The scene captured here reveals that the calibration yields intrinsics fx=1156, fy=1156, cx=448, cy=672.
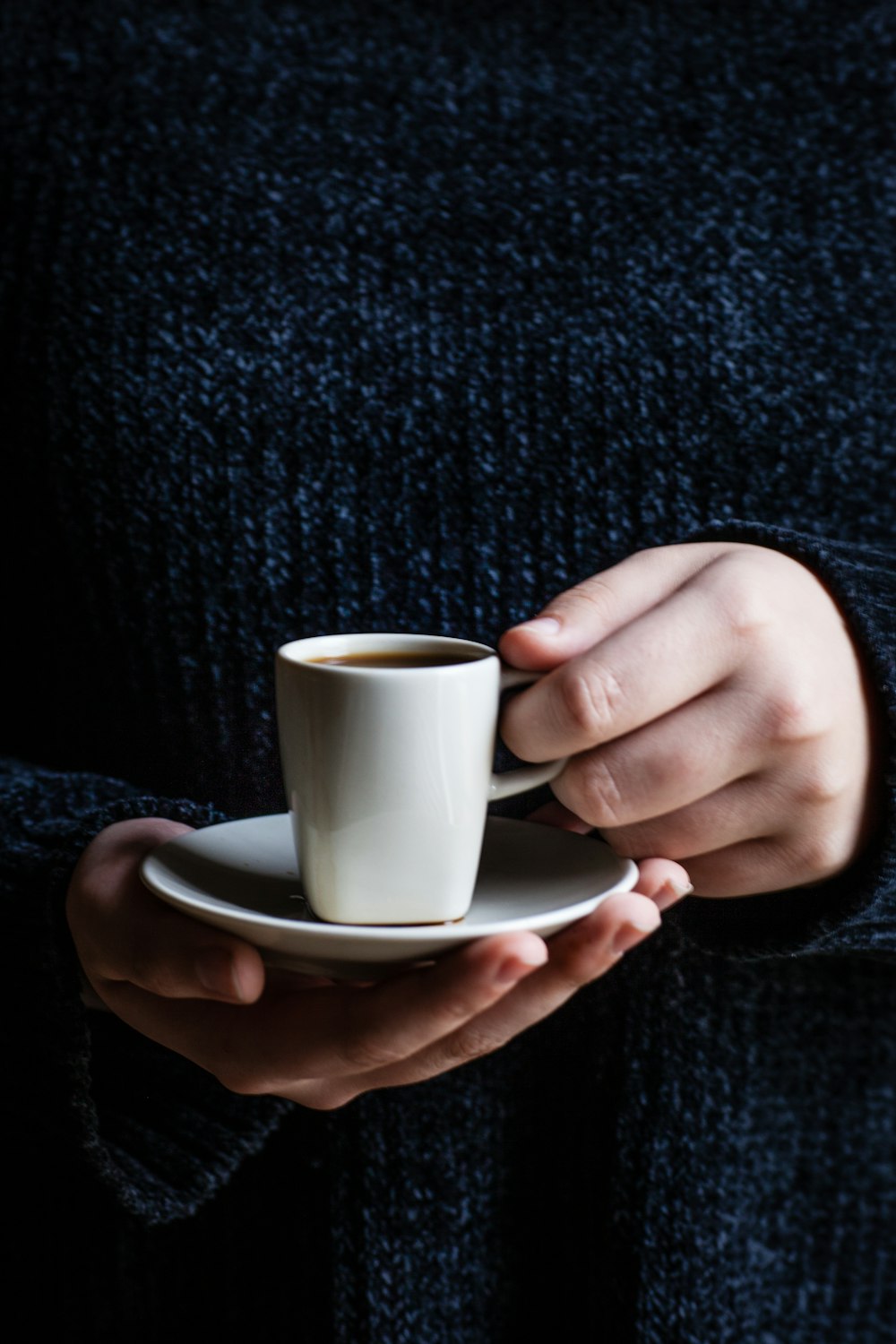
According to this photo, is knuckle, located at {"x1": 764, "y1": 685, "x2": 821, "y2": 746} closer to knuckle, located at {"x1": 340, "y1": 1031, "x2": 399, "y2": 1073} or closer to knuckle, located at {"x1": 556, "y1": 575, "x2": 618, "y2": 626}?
knuckle, located at {"x1": 556, "y1": 575, "x2": 618, "y2": 626}

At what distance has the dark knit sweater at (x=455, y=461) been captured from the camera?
2.63 feet

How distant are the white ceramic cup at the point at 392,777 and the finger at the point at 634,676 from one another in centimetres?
3

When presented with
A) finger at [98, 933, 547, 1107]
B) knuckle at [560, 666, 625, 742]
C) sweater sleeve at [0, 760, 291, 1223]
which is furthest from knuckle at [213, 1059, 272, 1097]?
knuckle at [560, 666, 625, 742]

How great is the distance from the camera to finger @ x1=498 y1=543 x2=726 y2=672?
0.55 m

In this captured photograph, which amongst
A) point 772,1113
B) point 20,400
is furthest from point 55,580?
point 772,1113

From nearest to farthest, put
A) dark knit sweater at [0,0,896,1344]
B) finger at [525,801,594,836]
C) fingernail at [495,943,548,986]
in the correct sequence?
fingernail at [495,943,548,986] < finger at [525,801,594,836] < dark knit sweater at [0,0,896,1344]

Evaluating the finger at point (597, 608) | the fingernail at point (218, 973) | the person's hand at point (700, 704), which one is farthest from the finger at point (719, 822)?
the fingernail at point (218, 973)

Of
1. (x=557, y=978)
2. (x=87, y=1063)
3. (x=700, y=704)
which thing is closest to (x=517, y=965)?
(x=557, y=978)

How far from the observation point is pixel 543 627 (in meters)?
0.55

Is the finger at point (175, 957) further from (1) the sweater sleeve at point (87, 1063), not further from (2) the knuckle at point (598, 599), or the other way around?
(2) the knuckle at point (598, 599)

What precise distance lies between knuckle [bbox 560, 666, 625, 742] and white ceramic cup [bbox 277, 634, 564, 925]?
5 cm

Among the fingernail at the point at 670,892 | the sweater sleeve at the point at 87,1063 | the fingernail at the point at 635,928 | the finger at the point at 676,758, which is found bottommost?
the sweater sleeve at the point at 87,1063

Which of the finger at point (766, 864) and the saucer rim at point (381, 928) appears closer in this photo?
the saucer rim at point (381, 928)

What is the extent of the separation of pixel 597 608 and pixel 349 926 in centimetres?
19
